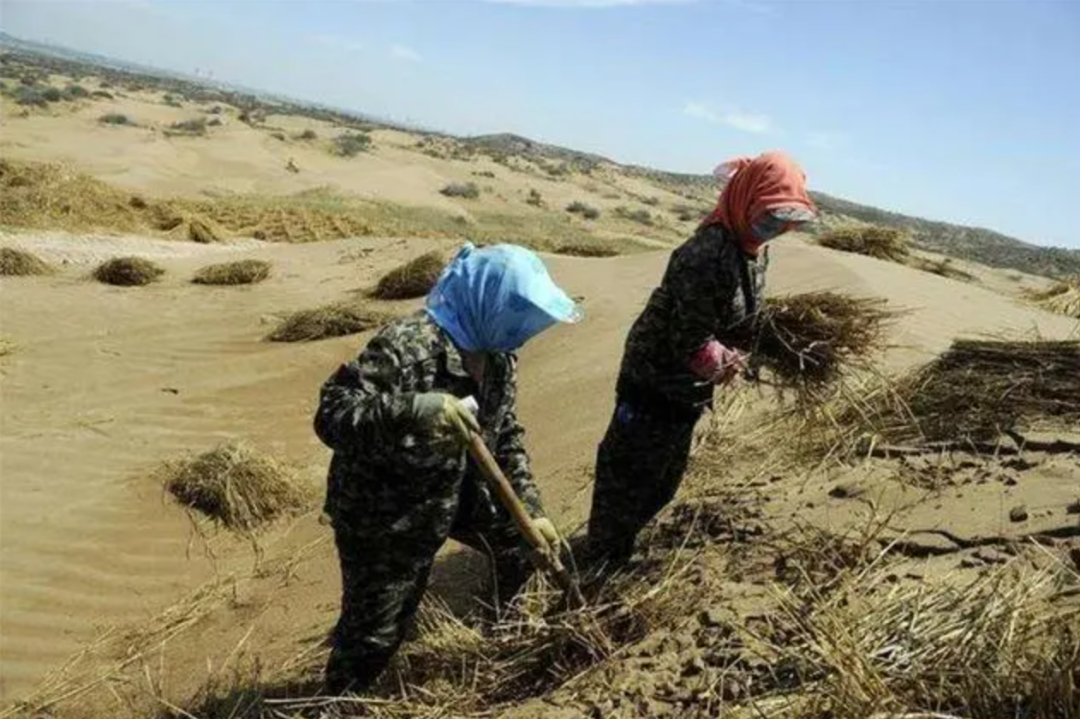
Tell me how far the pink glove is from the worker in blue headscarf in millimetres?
554

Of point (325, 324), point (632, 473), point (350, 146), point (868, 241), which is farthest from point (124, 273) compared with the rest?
point (350, 146)

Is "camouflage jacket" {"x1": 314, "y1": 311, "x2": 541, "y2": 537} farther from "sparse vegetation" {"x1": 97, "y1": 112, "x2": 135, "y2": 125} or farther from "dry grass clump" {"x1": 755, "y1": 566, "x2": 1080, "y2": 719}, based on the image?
"sparse vegetation" {"x1": 97, "y1": 112, "x2": 135, "y2": 125}

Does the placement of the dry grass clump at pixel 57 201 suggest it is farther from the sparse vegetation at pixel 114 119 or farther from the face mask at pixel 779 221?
the sparse vegetation at pixel 114 119

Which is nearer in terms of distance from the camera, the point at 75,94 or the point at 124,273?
the point at 124,273

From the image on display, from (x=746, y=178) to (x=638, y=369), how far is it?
27.5 inches

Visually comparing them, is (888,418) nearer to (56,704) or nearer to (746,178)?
(746,178)

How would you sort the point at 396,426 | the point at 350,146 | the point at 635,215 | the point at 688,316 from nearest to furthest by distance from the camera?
the point at 396,426
the point at 688,316
the point at 635,215
the point at 350,146

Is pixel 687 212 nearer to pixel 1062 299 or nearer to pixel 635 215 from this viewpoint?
pixel 635 215

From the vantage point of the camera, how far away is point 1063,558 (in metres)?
2.68

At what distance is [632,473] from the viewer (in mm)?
3227

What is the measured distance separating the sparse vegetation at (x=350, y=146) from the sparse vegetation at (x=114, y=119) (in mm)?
7628

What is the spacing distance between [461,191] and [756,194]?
27553 mm

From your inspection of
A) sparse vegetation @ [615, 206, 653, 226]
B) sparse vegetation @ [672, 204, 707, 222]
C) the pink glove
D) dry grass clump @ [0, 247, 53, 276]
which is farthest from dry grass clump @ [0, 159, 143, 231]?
sparse vegetation @ [672, 204, 707, 222]

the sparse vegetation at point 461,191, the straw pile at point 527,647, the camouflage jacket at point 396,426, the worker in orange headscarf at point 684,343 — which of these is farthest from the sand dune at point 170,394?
the sparse vegetation at point 461,191
